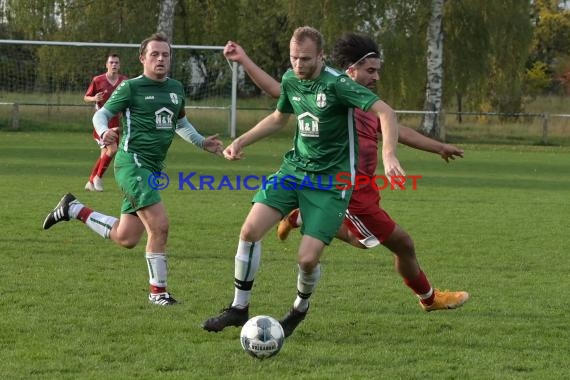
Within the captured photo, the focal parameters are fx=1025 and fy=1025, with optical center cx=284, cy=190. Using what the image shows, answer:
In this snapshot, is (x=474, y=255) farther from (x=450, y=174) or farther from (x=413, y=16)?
(x=413, y=16)

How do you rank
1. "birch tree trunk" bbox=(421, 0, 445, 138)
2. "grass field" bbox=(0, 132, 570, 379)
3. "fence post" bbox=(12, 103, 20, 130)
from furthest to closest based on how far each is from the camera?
"birch tree trunk" bbox=(421, 0, 445, 138) < "fence post" bbox=(12, 103, 20, 130) < "grass field" bbox=(0, 132, 570, 379)

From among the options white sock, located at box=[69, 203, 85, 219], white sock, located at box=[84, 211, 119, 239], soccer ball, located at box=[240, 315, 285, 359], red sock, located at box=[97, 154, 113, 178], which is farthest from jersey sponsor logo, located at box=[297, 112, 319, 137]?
red sock, located at box=[97, 154, 113, 178]

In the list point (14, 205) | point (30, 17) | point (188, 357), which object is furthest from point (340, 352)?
point (30, 17)

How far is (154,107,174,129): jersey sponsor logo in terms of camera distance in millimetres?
7344

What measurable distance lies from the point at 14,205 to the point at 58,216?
4.22 meters

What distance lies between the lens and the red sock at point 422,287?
665 centimetres

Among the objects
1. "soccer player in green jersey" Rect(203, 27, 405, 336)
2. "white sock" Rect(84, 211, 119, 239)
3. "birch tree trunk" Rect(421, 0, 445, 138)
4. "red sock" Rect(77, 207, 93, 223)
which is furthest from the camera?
"birch tree trunk" Rect(421, 0, 445, 138)

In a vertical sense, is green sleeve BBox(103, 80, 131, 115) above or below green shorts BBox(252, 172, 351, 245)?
above

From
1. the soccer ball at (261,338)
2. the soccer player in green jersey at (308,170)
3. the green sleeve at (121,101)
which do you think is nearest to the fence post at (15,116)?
the green sleeve at (121,101)

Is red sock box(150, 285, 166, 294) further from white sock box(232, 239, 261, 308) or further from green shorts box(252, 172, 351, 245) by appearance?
green shorts box(252, 172, 351, 245)

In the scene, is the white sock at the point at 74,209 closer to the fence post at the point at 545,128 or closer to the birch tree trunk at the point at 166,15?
the birch tree trunk at the point at 166,15

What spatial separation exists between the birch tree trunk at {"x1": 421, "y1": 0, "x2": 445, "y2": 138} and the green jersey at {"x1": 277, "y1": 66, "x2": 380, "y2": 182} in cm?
2544

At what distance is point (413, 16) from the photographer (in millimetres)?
32188

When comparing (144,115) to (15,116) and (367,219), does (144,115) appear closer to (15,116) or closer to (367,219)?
(367,219)
